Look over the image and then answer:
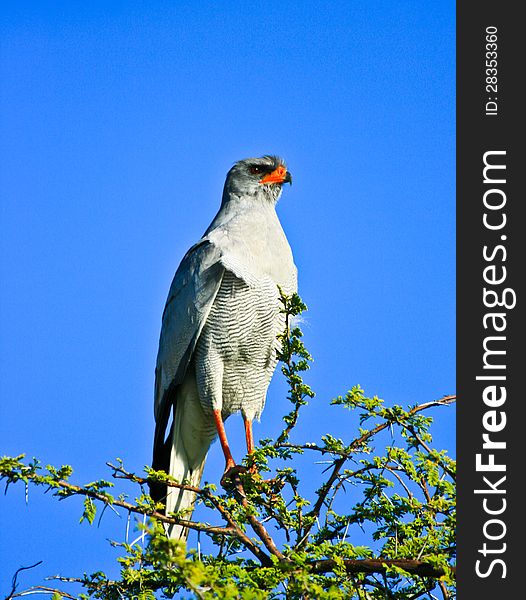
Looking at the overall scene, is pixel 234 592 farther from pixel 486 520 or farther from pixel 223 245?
pixel 223 245

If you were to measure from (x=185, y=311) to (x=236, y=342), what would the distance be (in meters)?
0.41

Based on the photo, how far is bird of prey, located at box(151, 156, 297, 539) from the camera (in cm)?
579

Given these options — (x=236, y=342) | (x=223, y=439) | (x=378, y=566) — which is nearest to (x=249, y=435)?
(x=223, y=439)

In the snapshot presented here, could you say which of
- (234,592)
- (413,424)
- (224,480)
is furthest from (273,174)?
(234,592)

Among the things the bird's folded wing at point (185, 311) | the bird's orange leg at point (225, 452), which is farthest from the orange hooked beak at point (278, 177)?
the bird's orange leg at point (225, 452)

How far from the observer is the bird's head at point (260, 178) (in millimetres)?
6539

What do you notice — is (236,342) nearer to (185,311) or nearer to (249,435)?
(185,311)

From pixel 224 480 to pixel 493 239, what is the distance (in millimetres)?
2116

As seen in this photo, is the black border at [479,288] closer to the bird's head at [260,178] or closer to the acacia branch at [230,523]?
the acacia branch at [230,523]

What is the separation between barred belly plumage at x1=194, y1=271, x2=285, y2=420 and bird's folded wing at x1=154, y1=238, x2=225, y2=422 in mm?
72

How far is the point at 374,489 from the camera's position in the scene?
13.4 ft

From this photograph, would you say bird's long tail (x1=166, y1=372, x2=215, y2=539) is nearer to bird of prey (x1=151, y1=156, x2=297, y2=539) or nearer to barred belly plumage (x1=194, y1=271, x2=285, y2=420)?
bird of prey (x1=151, y1=156, x2=297, y2=539)

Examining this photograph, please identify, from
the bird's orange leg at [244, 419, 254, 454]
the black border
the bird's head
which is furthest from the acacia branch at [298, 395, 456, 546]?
the bird's head

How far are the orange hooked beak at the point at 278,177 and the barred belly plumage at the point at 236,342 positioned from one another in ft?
3.36
